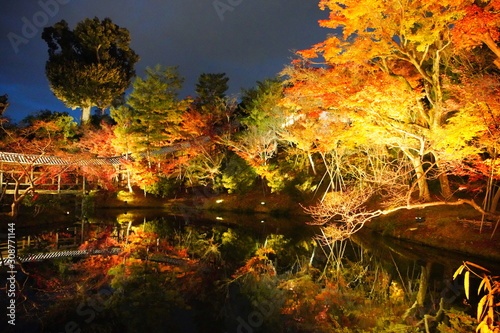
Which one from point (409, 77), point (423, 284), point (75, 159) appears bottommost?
point (423, 284)

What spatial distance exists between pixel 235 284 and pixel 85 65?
2455cm

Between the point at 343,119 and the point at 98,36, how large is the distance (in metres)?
21.8

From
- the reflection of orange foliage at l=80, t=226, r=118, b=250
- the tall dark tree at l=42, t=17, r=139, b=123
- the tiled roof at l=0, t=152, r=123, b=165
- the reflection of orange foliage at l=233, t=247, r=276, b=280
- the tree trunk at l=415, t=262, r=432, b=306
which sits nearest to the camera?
the tree trunk at l=415, t=262, r=432, b=306

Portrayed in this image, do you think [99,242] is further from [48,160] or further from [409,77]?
[409,77]

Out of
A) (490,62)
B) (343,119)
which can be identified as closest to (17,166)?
(343,119)

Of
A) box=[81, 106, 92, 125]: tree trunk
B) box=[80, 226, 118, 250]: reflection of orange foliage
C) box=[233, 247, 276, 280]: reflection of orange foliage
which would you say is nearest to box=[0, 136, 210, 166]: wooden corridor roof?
box=[80, 226, 118, 250]: reflection of orange foliage

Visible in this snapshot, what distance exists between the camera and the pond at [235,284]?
5816mm

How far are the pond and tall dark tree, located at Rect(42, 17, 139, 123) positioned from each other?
16.1 metres

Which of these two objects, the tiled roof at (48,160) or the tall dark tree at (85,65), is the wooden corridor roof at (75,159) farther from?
the tall dark tree at (85,65)

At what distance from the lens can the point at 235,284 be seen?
25.8 feet

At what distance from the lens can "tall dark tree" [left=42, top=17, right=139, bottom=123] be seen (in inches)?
1016

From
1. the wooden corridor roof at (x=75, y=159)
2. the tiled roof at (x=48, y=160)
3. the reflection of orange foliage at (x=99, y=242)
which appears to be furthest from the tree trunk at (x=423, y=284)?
the tiled roof at (x=48, y=160)
